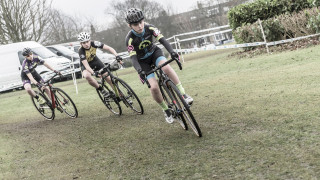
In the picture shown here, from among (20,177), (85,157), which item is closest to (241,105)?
(85,157)

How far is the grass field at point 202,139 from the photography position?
449 cm

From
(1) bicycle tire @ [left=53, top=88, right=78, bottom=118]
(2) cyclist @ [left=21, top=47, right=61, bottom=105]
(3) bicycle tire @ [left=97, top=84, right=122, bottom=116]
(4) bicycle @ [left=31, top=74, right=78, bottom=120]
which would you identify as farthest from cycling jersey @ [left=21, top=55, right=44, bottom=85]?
(3) bicycle tire @ [left=97, top=84, right=122, bottom=116]

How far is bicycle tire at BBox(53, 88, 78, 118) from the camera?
10406 mm

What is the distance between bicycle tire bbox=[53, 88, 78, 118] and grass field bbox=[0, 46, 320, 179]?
33 centimetres

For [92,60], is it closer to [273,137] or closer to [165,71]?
[165,71]

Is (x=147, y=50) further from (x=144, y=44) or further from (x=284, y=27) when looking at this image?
(x=284, y=27)

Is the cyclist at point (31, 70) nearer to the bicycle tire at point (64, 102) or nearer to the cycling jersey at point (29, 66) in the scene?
the cycling jersey at point (29, 66)

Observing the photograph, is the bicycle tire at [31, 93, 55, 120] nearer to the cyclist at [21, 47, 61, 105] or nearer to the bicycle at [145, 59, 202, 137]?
the cyclist at [21, 47, 61, 105]

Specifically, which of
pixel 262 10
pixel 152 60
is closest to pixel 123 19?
pixel 262 10

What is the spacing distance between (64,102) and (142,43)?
15.3 feet

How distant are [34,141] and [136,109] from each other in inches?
92.2

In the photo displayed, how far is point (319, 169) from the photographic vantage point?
152 inches

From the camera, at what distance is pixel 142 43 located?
22.1 feet

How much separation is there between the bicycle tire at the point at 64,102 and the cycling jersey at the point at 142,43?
4.05 m
